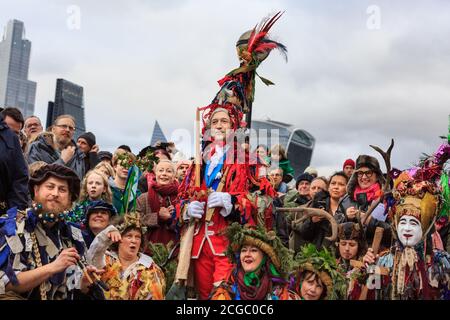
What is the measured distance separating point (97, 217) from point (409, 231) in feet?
9.06

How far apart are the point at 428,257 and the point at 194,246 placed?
207 cm

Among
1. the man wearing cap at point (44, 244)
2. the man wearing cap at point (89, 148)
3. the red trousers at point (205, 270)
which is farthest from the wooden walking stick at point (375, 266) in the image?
the man wearing cap at point (89, 148)

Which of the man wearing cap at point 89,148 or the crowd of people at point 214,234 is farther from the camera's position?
the man wearing cap at point 89,148

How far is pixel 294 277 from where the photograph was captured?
498cm

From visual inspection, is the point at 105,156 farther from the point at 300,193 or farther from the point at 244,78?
the point at 244,78

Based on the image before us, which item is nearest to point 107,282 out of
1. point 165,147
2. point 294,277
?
point 294,277

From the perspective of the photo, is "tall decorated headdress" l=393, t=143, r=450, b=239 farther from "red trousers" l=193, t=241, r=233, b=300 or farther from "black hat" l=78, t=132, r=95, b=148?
"black hat" l=78, t=132, r=95, b=148

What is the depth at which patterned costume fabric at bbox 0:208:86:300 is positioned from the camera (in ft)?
11.8

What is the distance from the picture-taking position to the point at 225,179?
552 cm

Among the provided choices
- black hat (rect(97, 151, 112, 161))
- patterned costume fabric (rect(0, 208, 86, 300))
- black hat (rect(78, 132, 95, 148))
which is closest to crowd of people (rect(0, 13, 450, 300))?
patterned costume fabric (rect(0, 208, 86, 300))

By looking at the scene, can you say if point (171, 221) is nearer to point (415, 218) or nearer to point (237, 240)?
point (237, 240)

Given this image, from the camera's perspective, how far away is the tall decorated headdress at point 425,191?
5.28 meters

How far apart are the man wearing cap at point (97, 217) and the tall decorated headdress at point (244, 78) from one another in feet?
3.98

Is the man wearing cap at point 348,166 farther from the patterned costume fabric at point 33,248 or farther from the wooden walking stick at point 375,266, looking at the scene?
the patterned costume fabric at point 33,248
